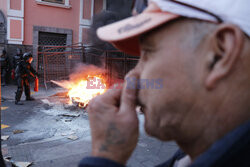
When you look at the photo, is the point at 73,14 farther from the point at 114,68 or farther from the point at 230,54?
the point at 230,54

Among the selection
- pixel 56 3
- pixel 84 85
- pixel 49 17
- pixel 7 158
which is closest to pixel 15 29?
pixel 49 17

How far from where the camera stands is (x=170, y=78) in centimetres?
84

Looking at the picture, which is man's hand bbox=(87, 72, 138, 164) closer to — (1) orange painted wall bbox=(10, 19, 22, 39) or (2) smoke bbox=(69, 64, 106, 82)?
(2) smoke bbox=(69, 64, 106, 82)

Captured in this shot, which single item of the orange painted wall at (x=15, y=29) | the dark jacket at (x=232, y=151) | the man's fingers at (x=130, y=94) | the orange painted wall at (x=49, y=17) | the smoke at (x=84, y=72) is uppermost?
the orange painted wall at (x=49, y=17)

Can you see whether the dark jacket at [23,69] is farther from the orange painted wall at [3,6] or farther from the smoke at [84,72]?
the orange painted wall at [3,6]

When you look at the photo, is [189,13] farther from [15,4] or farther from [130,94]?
[15,4]

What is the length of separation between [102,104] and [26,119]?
6132 mm

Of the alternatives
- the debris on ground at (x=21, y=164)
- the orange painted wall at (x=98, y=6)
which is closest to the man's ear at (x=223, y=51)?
the debris on ground at (x=21, y=164)

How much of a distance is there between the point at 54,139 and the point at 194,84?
473cm

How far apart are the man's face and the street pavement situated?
1.67 meters

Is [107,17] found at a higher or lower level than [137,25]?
higher

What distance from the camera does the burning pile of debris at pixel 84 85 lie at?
789cm

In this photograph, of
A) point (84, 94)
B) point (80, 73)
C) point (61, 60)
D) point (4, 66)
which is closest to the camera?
point (84, 94)

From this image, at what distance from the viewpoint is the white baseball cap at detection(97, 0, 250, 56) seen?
0.78m
